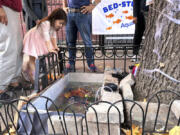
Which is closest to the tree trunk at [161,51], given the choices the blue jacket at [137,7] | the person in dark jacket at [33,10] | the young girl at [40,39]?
the young girl at [40,39]

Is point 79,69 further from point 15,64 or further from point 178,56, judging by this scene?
point 178,56

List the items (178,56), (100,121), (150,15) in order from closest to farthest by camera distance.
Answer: (100,121) → (178,56) → (150,15)

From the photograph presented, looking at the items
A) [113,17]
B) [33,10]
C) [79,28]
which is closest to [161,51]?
[79,28]

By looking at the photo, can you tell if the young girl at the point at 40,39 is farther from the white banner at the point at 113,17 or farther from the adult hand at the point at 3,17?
the white banner at the point at 113,17

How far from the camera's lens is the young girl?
303 cm

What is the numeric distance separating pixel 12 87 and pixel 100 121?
6.61 ft

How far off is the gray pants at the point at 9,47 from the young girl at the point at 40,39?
210 millimetres

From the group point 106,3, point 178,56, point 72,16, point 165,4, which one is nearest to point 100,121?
point 178,56

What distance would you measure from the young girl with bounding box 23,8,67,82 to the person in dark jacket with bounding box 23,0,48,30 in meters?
0.32

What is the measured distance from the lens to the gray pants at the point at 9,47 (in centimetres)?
261

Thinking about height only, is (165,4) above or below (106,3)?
below

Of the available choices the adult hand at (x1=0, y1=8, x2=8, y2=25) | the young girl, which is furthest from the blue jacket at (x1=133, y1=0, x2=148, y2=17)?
the adult hand at (x1=0, y1=8, x2=8, y2=25)

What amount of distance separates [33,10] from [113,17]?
249 centimetres

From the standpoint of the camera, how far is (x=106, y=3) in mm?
4945
